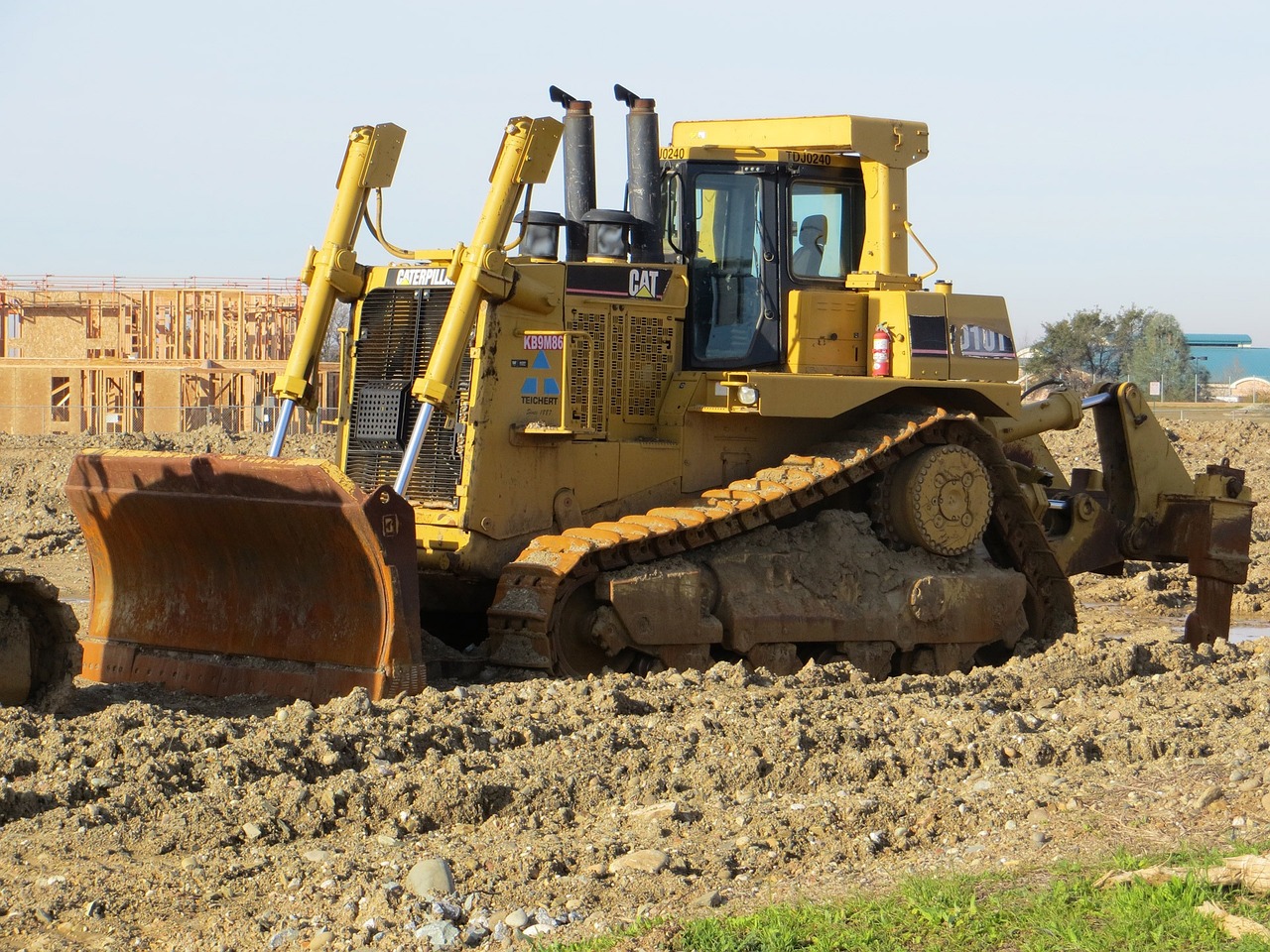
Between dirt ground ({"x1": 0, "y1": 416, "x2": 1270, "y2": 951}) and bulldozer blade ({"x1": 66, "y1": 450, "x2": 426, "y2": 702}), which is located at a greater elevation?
bulldozer blade ({"x1": 66, "y1": 450, "x2": 426, "y2": 702})

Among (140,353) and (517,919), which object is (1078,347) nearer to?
(140,353)

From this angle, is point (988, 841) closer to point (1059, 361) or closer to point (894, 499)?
point (894, 499)

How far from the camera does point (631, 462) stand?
32.7 feet

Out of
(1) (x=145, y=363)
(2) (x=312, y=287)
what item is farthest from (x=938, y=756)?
(1) (x=145, y=363)

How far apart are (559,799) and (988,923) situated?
224 centimetres

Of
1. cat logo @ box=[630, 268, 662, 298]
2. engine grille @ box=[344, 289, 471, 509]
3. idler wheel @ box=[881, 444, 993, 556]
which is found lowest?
idler wheel @ box=[881, 444, 993, 556]

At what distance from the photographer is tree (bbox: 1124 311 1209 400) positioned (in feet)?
212

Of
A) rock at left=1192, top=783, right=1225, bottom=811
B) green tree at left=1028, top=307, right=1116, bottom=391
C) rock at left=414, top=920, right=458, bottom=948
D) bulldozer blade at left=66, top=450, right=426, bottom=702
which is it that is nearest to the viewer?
rock at left=414, top=920, right=458, bottom=948

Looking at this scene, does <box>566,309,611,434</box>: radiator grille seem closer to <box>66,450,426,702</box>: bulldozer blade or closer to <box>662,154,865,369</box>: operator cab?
<box>662,154,865,369</box>: operator cab

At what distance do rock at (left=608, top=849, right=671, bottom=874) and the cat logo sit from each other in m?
4.71

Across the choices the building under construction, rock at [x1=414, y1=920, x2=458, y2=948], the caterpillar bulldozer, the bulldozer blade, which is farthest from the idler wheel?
the building under construction

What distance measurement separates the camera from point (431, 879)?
5672 millimetres

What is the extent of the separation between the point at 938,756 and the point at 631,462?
3.19 metres

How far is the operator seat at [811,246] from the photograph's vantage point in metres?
10.6
